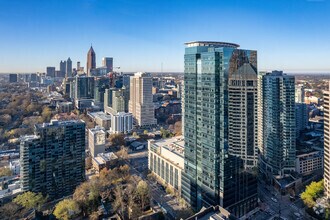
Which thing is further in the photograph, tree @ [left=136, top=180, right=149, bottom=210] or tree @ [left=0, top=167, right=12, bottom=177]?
tree @ [left=0, top=167, right=12, bottom=177]

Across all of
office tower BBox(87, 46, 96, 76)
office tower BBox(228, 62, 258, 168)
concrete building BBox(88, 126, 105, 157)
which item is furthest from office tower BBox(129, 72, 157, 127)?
office tower BBox(87, 46, 96, 76)

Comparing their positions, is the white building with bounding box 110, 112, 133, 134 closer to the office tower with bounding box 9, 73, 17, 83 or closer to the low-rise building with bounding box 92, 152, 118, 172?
the low-rise building with bounding box 92, 152, 118, 172

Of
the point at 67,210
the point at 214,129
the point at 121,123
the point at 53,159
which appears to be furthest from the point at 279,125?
the point at 121,123

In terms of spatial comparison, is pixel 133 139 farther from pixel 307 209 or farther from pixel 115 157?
pixel 307 209

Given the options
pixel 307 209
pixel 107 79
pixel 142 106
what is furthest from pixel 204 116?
pixel 107 79

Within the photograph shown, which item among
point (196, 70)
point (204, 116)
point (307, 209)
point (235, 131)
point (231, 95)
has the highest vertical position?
point (196, 70)
